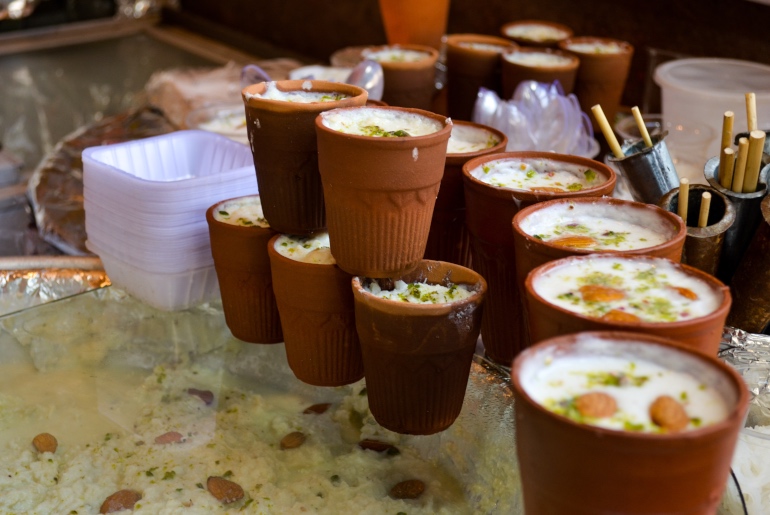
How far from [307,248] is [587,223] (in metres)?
0.42

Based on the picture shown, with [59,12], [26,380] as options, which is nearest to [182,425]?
[26,380]

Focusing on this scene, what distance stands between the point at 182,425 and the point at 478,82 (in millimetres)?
1069

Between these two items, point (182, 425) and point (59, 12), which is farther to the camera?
point (59, 12)

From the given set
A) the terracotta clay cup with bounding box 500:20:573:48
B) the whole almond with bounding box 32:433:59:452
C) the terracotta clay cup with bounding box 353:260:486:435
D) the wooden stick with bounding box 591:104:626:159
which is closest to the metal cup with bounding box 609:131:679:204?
the wooden stick with bounding box 591:104:626:159

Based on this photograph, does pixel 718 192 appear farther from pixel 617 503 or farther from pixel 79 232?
pixel 79 232

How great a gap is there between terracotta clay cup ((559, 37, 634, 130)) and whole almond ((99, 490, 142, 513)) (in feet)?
4.38

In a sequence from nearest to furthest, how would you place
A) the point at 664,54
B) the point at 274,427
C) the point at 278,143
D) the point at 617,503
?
the point at 617,503 → the point at 278,143 → the point at 274,427 → the point at 664,54

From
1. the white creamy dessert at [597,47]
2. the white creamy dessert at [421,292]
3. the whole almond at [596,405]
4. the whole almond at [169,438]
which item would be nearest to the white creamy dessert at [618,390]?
the whole almond at [596,405]

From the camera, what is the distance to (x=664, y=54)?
2316mm

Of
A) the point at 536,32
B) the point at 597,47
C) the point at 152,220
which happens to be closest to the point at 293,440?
the point at 152,220

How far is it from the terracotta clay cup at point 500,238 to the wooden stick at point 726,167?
7.4 inches

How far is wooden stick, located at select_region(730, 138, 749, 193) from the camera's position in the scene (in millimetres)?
1203

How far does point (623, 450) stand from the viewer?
27.9 inches

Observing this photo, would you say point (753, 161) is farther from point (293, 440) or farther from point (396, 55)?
point (396, 55)
